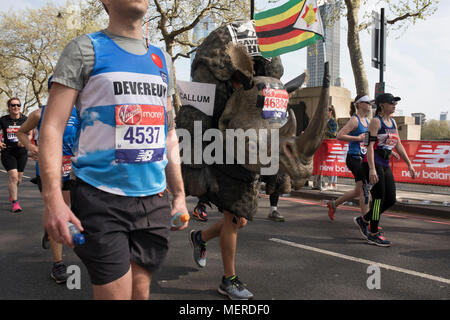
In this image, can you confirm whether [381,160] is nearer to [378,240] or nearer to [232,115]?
[378,240]

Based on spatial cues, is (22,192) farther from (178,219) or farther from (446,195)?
(446,195)

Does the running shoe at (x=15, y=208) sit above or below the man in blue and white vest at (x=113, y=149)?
below

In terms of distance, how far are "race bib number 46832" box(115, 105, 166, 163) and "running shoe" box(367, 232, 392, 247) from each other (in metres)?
4.32

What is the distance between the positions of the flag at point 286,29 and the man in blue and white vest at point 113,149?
137 cm

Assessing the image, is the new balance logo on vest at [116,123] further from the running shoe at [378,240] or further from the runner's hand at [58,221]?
the running shoe at [378,240]

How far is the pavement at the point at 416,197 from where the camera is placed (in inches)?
302

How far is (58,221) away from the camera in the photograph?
1.53 metres

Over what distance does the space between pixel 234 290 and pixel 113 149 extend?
2130 mm

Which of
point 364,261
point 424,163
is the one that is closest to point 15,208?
point 364,261

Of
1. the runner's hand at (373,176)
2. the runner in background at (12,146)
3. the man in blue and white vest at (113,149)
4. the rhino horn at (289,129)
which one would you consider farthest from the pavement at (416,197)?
the man in blue and white vest at (113,149)

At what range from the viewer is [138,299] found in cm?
193
